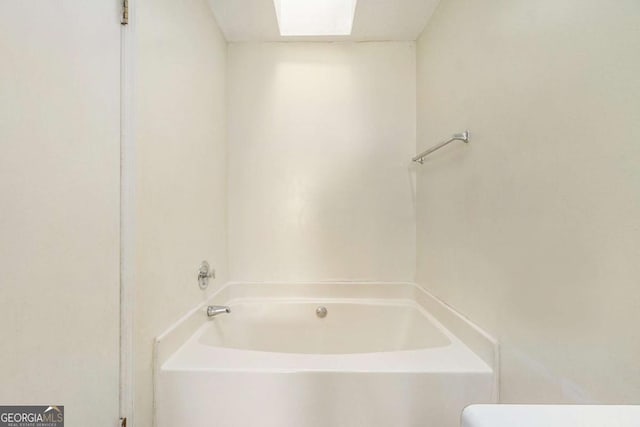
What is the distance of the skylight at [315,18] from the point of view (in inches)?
70.7

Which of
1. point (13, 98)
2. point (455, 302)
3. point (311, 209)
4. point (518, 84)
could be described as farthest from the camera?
point (311, 209)

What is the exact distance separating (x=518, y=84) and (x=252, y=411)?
139 cm

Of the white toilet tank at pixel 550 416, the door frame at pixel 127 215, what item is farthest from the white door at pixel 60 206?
the white toilet tank at pixel 550 416

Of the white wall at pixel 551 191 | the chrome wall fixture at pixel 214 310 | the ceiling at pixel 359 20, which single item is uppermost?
the ceiling at pixel 359 20

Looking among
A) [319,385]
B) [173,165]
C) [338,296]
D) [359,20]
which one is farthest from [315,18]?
[319,385]

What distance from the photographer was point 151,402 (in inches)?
40.6

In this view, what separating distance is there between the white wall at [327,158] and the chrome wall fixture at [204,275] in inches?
16.5

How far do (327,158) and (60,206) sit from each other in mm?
1449

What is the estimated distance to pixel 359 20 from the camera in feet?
5.67

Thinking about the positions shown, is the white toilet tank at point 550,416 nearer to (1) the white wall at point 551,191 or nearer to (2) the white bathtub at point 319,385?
(1) the white wall at point 551,191

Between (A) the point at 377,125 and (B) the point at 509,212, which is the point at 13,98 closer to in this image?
(B) the point at 509,212

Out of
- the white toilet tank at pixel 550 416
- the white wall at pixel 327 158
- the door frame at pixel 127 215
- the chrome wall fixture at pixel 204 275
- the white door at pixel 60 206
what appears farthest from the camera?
the white wall at pixel 327 158

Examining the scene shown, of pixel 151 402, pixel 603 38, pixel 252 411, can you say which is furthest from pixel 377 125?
pixel 151 402

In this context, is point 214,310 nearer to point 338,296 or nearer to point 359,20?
point 338,296
